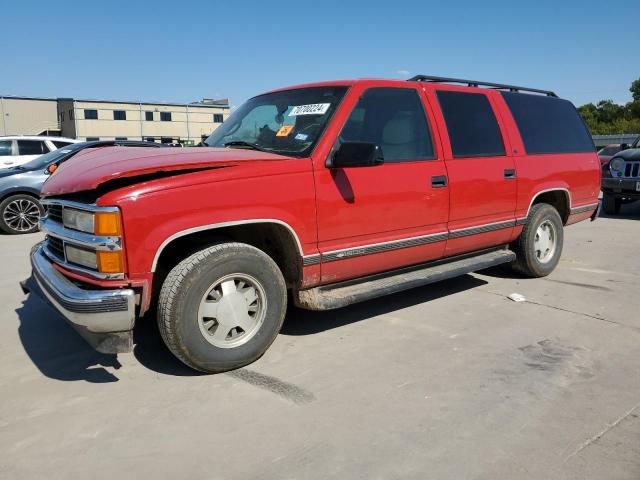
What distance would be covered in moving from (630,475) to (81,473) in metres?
2.43

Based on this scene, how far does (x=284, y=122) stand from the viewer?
160 inches

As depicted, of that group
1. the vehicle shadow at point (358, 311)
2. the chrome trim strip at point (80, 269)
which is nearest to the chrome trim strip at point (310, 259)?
the vehicle shadow at point (358, 311)

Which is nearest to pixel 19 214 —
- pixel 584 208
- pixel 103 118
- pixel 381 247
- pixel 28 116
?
pixel 381 247

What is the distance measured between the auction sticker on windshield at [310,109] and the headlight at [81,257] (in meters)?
1.84

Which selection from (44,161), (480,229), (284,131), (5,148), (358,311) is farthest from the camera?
(5,148)

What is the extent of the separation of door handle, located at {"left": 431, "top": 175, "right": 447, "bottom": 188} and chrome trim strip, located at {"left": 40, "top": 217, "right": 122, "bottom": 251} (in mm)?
2453

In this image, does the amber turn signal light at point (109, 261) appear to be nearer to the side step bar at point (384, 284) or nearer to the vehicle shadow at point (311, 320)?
the vehicle shadow at point (311, 320)

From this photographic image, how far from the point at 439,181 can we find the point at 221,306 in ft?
6.76

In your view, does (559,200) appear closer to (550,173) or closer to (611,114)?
(550,173)

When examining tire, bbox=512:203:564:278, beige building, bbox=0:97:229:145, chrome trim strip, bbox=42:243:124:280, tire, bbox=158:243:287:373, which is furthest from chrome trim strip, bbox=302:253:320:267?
beige building, bbox=0:97:229:145

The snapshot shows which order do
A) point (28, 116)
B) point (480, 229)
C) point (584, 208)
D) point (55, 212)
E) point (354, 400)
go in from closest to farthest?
point (354, 400) < point (55, 212) < point (480, 229) < point (584, 208) < point (28, 116)

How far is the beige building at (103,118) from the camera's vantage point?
5284cm

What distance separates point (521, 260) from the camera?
554cm

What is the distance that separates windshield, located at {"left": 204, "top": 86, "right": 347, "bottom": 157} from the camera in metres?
3.82
